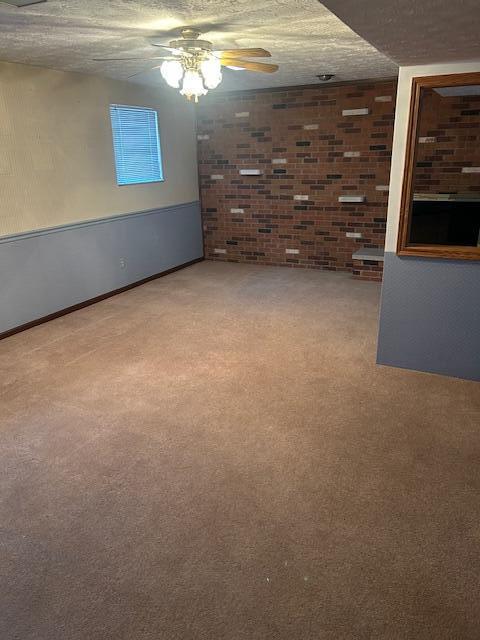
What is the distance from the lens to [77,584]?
5.63 feet

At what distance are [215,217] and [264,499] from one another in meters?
5.16

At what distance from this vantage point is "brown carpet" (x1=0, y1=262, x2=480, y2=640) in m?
1.60

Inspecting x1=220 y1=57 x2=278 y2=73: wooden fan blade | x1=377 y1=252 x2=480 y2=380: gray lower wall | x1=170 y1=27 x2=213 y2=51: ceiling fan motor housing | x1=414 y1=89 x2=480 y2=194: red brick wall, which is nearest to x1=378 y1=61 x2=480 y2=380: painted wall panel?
x1=377 y1=252 x2=480 y2=380: gray lower wall

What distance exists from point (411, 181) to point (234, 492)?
2174 mm

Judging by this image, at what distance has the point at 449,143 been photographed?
16.4 feet

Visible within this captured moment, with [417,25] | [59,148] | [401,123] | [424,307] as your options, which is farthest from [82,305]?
[417,25]

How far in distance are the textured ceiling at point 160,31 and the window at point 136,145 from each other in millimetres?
822

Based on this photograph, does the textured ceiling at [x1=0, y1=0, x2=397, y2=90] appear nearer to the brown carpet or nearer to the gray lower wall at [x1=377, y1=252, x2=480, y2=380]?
the gray lower wall at [x1=377, y1=252, x2=480, y2=380]

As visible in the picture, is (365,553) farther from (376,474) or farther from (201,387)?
(201,387)

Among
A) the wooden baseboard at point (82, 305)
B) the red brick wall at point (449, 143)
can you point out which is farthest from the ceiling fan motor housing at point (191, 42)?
the red brick wall at point (449, 143)

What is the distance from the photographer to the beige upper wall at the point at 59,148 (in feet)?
12.8

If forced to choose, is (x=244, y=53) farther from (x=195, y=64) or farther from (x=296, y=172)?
(x=296, y=172)

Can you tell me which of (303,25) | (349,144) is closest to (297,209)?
(349,144)

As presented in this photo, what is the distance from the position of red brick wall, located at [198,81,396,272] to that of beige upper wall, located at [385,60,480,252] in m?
2.71
